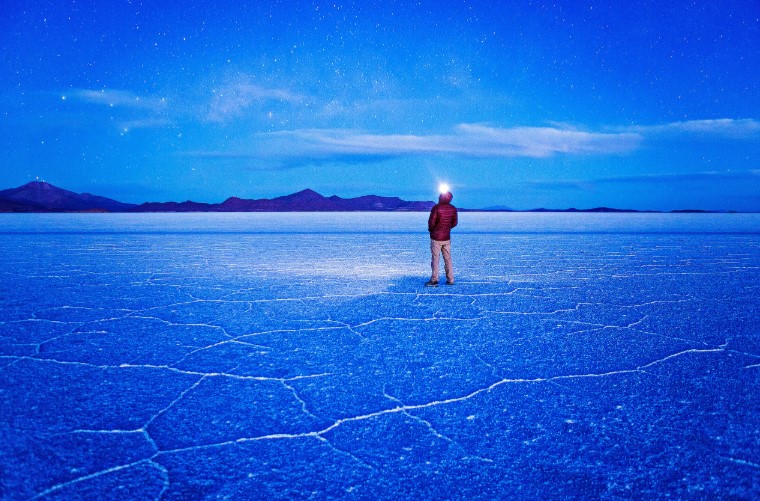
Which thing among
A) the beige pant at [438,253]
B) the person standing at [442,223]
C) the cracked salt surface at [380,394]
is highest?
the person standing at [442,223]

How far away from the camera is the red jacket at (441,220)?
22.2ft

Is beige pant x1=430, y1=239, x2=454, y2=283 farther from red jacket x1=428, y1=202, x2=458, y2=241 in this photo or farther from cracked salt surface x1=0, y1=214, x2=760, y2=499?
cracked salt surface x1=0, y1=214, x2=760, y2=499

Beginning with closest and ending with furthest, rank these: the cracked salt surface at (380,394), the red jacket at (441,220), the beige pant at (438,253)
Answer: the cracked salt surface at (380,394) < the red jacket at (441,220) < the beige pant at (438,253)

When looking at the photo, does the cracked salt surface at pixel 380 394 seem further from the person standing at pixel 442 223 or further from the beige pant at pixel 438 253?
the person standing at pixel 442 223

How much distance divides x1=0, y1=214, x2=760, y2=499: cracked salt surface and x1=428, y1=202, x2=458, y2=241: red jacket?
32.1 inches

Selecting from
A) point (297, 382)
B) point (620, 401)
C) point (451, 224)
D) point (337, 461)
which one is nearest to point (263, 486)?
point (337, 461)

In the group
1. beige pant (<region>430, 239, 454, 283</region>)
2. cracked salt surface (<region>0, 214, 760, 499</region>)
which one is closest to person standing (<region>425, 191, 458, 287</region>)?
beige pant (<region>430, 239, 454, 283</region>)

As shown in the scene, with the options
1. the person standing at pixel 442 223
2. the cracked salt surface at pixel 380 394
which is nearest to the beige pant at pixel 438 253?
the person standing at pixel 442 223

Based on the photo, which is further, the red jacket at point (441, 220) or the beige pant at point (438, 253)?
the beige pant at point (438, 253)

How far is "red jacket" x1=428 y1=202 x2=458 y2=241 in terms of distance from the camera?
6773 mm

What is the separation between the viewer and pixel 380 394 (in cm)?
304

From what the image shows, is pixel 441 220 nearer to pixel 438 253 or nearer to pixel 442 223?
pixel 442 223

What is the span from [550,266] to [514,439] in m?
7.46

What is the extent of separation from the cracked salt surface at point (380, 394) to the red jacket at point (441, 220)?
0.82m
